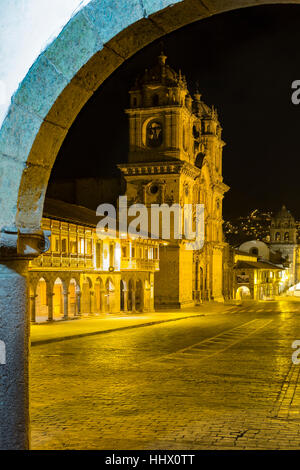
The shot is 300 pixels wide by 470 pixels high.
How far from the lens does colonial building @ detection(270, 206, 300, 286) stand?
121875 millimetres

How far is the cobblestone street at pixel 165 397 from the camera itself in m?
7.52

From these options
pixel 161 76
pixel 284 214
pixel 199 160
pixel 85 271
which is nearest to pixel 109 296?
pixel 85 271

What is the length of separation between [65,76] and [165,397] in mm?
7120

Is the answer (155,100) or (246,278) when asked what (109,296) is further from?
(246,278)

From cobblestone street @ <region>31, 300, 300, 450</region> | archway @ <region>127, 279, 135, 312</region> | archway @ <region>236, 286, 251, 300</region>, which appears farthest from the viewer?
archway @ <region>236, 286, 251, 300</region>

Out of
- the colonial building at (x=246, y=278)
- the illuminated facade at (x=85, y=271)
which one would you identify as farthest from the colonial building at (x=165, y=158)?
the colonial building at (x=246, y=278)

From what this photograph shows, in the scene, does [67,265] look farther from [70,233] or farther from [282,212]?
[282,212]

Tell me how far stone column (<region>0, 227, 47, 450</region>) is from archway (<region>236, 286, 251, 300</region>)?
7419 cm

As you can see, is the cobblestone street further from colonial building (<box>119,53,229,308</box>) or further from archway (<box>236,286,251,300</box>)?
archway (<box>236,286,251,300</box>)

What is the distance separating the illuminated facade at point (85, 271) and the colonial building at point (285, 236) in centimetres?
7862

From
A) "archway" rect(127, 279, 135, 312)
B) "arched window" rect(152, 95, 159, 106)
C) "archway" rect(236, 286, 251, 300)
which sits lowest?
"archway" rect(236, 286, 251, 300)

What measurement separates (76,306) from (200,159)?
1093 inches

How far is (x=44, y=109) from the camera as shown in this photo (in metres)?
4.48

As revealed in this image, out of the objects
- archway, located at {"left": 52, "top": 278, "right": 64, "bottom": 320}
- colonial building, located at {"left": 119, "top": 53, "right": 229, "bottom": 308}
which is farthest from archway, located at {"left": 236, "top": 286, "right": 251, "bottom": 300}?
archway, located at {"left": 52, "top": 278, "right": 64, "bottom": 320}
